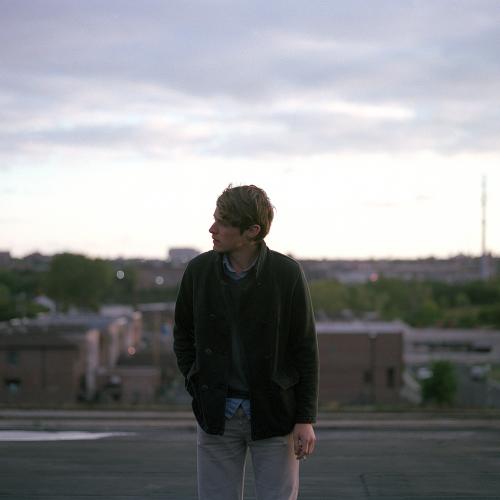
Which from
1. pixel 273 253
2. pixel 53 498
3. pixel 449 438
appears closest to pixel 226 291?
pixel 273 253

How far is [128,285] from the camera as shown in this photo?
266ft

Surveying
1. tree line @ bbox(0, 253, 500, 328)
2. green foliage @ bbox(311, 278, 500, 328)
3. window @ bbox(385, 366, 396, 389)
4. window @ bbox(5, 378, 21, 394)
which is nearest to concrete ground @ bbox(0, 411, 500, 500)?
window @ bbox(5, 378, 21, 394)

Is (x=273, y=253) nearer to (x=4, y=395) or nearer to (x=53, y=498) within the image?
(x=53, y=498)

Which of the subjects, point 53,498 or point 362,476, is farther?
point 362,476

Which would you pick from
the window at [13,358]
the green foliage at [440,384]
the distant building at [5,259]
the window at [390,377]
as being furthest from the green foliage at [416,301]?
the window at [13,358]

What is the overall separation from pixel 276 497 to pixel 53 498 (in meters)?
1.85

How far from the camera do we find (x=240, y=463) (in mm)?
2520

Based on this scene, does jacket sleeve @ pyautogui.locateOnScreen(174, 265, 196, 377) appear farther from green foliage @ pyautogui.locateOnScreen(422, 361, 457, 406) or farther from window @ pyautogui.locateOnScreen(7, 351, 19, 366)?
window @ pyautogui.locateOnScreen(7, 351, 19, 366)

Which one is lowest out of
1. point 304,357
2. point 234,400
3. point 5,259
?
point 234,400

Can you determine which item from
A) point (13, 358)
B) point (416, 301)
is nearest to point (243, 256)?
point (13, 358)

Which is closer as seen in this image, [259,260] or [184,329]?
[259,260]

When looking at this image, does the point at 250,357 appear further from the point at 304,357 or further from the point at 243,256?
the point at 243,256

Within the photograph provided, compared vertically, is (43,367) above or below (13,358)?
below

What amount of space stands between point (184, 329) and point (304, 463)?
2.31 metres
